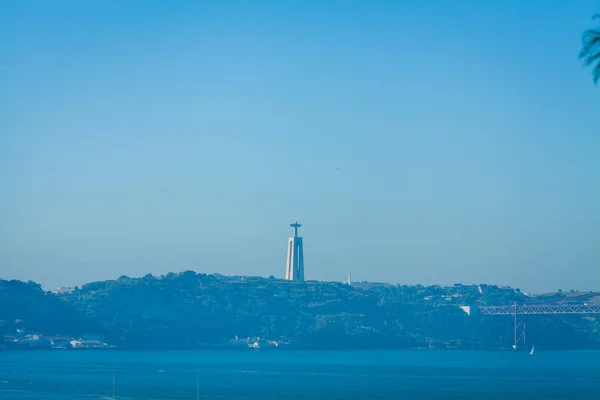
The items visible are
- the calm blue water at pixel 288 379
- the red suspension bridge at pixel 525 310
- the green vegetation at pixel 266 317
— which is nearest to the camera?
the calm blue water at pixel 288 379

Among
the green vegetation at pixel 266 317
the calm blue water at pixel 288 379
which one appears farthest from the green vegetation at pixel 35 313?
the calm blue water at pixel 288 379

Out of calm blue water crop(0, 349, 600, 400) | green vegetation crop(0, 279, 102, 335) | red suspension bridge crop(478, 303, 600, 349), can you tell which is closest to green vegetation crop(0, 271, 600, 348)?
green vegetation crop(0, 279, 102, 335)

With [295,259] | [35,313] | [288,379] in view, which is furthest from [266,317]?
[288,379]

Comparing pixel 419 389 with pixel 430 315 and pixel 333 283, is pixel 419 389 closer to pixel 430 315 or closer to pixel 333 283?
pixel 430 315

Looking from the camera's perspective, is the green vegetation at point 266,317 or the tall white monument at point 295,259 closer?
the green vegetation at point 266,317

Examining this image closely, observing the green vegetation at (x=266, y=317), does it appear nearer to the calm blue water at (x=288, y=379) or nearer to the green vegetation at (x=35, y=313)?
the green vegetation at (x=35, y=313)

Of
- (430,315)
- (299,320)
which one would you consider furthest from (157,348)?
(430,315)
